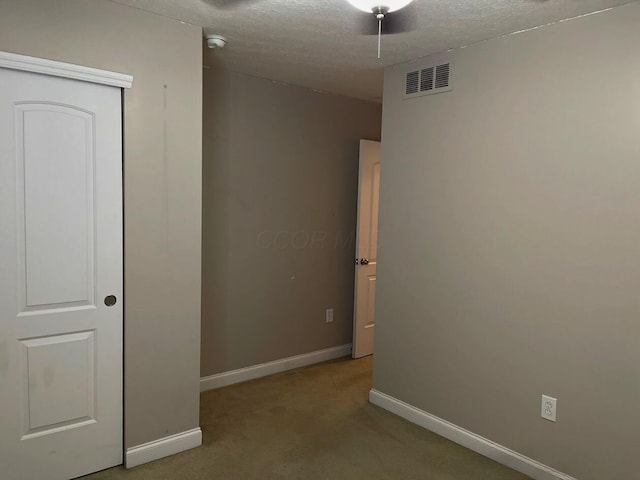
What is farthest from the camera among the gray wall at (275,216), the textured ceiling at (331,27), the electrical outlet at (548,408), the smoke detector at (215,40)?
the gray wall at (275,216)

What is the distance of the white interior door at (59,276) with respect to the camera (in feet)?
7.38

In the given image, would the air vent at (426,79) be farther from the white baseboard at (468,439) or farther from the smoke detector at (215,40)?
the white baseboard at (468,439)

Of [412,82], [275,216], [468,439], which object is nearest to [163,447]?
[468,439]

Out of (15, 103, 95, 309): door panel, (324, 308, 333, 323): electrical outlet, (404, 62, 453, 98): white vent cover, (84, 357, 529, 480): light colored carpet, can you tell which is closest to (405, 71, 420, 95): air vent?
(404, 62, 453, 98): white vent cover

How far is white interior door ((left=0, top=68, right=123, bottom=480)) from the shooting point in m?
2.25

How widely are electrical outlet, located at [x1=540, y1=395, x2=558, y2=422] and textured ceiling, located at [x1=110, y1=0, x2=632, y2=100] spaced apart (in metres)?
2.01

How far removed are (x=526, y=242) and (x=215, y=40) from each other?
218cm

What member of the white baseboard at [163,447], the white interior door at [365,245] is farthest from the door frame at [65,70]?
the white interior door at [365,245]

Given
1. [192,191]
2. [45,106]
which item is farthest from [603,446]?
[45,106]

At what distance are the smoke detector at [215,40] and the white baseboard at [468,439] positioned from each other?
8.64ft

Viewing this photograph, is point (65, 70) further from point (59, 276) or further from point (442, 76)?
point (442, 76)

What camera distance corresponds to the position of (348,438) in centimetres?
306

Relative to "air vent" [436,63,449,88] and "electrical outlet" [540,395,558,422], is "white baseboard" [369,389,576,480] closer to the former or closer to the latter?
"electrical outlet" [540,395,558,422]

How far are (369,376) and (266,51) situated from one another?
107 inches
